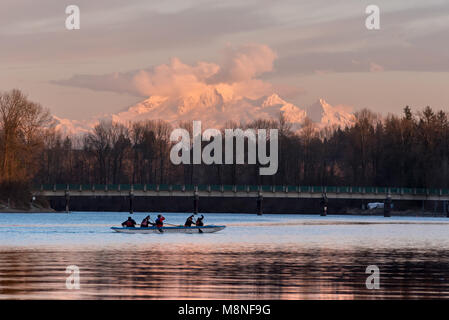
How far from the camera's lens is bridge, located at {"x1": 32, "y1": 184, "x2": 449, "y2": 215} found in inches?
5994

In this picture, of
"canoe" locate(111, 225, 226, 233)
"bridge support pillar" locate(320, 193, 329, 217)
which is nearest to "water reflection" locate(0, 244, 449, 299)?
"canoe" locate(111, 225, 226, 233)

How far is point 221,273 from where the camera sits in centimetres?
3759

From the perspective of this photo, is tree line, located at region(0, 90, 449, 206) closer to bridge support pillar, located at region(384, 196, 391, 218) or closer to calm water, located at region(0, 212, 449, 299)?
bridge support pillar, located at region(384, 196, 391, 218)

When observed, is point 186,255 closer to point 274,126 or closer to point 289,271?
point 289,271

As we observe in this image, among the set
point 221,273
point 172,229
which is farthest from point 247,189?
point 221,273

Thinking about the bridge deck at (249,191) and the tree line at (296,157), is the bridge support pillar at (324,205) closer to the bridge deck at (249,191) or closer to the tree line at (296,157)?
the bridge deck at (249,191)

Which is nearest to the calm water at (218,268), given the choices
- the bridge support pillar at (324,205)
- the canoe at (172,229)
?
the canoe at (172,229)

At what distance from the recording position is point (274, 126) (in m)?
167

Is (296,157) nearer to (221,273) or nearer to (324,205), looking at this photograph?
(324,205)

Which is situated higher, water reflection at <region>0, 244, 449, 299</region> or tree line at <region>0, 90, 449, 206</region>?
tree line at <region>0, 90, 449, 206</region>

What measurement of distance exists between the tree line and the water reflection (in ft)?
330

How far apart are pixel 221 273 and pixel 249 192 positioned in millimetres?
118246
